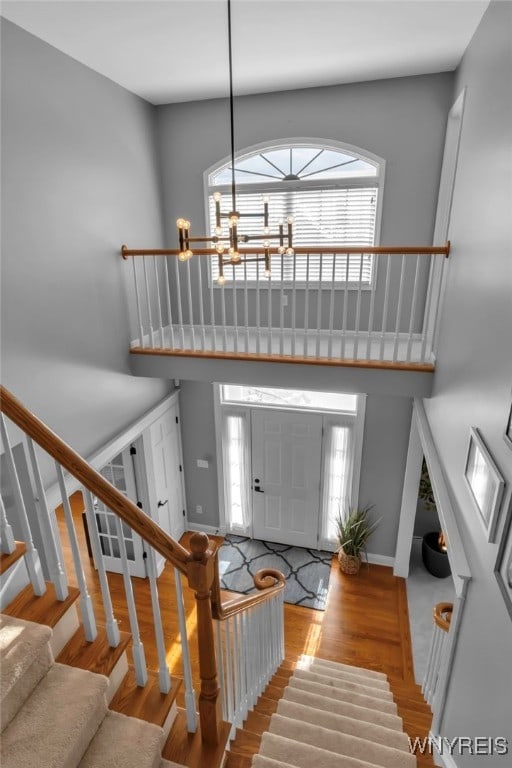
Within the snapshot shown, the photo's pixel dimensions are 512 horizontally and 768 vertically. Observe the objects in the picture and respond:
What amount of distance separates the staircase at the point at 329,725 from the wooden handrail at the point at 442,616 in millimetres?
598

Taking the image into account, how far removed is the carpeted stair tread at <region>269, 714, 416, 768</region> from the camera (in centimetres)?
215

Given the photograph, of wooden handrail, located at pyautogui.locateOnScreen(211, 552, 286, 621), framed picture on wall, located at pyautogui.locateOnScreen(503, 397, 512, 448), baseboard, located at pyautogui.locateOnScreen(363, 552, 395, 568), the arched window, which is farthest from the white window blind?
baseboard, located at pyautogui.locateOnScreen(363, 552, 395, 568)

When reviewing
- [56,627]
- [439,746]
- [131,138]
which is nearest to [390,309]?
[131,138]

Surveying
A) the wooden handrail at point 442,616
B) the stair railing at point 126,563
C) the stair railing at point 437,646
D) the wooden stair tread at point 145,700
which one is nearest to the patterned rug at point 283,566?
the stair railing at point 437,646

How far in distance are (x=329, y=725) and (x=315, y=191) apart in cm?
461

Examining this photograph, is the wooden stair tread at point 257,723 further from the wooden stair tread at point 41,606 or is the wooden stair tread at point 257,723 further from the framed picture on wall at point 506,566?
the framed picture on wall at point 506,566

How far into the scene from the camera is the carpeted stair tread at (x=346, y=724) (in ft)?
7.75

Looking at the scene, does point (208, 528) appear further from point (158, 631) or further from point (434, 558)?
point (158, 631)

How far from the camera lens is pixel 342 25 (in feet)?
9.96

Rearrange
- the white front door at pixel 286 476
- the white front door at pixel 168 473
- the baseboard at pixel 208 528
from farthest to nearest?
the baseboard at pixel 208 528, the white front door at pixel 286 476, the white front door at pixel 168 473

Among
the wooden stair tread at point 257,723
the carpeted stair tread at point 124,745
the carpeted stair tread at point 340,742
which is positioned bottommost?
the wooden stair tread at point 257,723

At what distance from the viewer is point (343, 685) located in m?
3.09

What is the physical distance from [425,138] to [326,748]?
4.81 m

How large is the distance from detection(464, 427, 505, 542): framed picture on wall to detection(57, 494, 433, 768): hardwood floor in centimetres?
232
